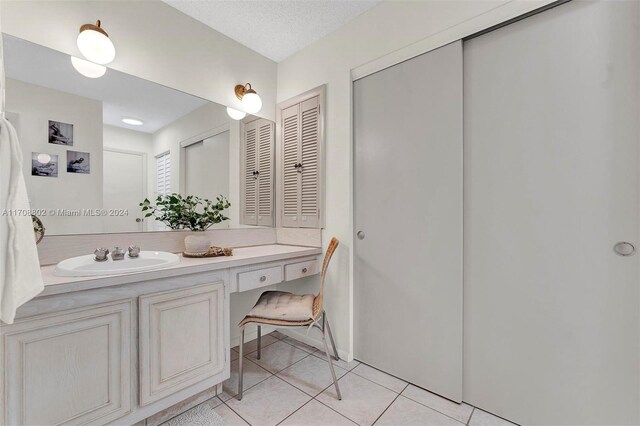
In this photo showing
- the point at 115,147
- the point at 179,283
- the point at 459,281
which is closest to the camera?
the point at 179,283

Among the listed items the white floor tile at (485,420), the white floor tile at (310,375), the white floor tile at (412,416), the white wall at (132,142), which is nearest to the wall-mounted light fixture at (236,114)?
the white wall at (132,142)

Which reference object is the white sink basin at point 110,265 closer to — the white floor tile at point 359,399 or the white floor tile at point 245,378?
the white floor tile at point 245,378

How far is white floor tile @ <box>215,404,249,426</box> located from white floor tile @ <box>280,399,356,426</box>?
0.22 m

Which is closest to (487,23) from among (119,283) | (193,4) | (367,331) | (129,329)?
(193,4)

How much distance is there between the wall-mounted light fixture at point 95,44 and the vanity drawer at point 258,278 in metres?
1.44

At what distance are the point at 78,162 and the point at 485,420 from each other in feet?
8.40

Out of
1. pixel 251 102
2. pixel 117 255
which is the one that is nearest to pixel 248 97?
pixel 251 102

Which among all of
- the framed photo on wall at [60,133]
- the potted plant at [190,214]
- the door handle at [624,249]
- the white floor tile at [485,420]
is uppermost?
the framed photo on wall at [60,133]

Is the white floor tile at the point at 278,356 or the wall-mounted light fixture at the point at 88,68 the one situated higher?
the wall-mounted light fixture at the point at 88,68

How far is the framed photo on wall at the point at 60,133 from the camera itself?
56.1 inches

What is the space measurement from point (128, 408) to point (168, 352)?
252 millimetres

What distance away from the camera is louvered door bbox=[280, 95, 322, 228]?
2135 millimetres

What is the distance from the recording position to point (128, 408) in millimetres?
1226

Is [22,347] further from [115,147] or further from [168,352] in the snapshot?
[115,147]
